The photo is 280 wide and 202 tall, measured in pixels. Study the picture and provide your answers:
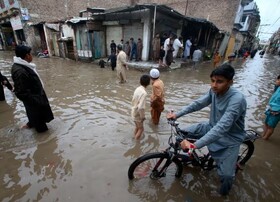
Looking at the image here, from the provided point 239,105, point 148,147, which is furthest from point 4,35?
point 239,105

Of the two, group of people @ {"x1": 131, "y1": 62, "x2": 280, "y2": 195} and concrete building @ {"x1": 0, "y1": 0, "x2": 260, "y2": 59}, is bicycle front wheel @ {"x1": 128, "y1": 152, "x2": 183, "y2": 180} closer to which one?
group of people @ {"x1": 131, "y1": 62, "x2": 280, "y2": 195}

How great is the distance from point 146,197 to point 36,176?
1895 mm

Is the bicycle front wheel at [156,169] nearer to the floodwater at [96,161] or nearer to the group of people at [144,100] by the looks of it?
the floodwater at [96,161]

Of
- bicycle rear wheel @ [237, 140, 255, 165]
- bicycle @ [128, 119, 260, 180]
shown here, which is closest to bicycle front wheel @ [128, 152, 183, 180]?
bicycle @ [128, 119, 260, 180]

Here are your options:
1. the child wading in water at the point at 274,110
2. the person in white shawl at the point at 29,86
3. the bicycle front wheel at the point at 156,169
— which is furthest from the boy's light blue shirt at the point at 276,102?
the person in white shawl at the point at 29,86

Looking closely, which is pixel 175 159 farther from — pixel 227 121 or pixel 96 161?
pixel 96 161

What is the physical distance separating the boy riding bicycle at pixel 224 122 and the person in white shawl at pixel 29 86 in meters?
2.80

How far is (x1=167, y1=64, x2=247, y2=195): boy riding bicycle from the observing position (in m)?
1.88

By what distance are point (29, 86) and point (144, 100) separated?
2.32 m

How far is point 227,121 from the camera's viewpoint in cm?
190

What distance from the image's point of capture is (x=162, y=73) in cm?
1109

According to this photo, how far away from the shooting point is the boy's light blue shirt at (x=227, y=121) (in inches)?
74.4

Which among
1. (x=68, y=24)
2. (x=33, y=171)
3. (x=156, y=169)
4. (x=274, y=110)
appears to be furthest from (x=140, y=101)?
(x=68, y=24)

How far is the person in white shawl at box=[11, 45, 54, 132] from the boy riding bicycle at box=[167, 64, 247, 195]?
9.19ft
